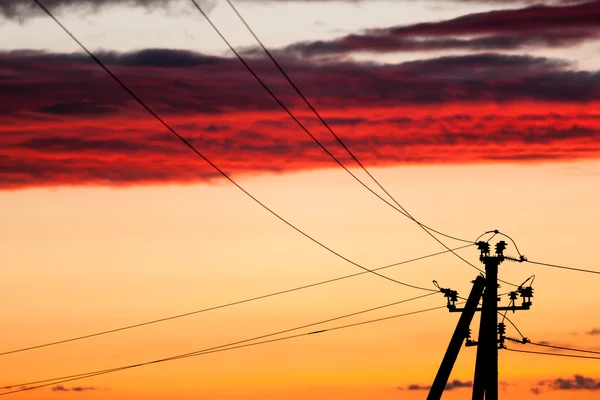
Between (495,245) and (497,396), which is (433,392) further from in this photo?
(495,245)

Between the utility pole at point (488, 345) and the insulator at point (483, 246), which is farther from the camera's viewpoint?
the insulator at point (483, 246)

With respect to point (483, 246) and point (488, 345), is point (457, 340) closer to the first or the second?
point (488, 345)

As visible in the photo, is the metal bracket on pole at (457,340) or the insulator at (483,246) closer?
the metal bracket on pole at (457,340)

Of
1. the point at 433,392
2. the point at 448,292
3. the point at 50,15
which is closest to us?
the point at 50,15

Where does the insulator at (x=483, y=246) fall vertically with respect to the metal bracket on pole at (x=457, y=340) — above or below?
above

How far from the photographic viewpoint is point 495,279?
2162 inches

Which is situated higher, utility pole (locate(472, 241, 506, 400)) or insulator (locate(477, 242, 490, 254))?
insulator (locate(477, 242, 490, 254))

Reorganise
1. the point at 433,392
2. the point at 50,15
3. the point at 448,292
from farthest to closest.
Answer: the point at 448,292 → the point at 433,392 → the point at 50,15

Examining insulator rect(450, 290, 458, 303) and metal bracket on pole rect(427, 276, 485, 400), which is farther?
insulator rect(450, 290, 458, 303)

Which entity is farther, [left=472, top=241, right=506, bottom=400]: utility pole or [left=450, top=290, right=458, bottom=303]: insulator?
[left=450, top=290, right=458, bottom=303]: insulator

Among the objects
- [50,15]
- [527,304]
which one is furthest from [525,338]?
[50,15]

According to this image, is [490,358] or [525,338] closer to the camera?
[490,358]

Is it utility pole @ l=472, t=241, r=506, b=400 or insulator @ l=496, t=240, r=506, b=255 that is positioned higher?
insulator @ l=496, t=240, r=506, b=255

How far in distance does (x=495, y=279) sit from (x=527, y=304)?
Result: 3185mm
